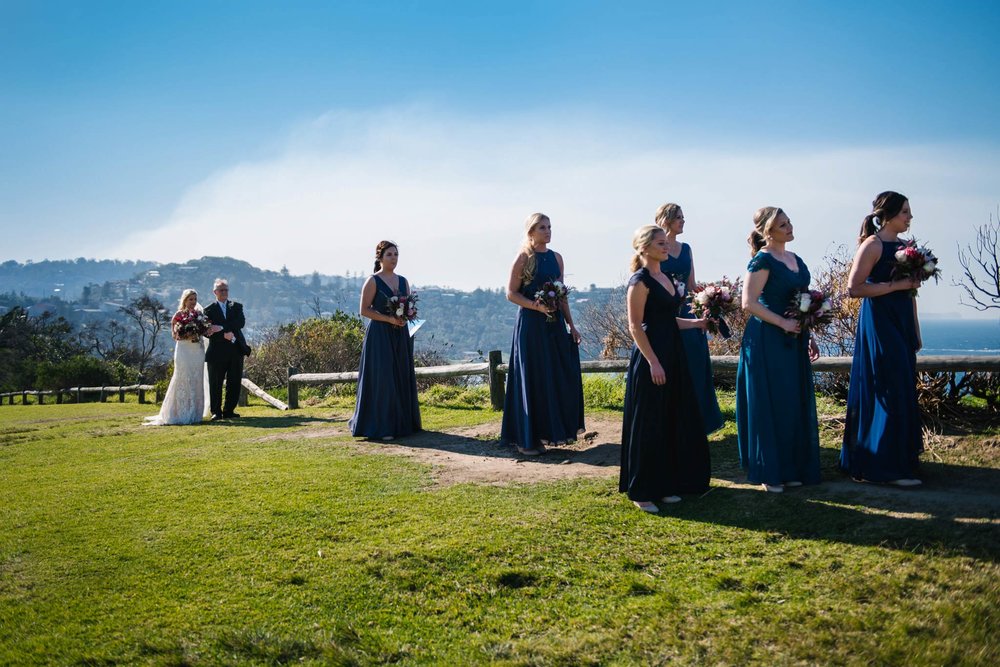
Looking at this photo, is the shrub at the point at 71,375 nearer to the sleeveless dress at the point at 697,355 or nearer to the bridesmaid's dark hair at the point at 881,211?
the sleeveless dress at the point at 697,355

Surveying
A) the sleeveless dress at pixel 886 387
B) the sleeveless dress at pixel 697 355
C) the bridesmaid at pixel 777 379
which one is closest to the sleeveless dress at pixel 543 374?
the sleeveless dress at pixel 697 355

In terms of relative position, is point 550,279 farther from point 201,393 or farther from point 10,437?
point 10,437

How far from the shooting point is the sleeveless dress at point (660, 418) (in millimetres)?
5242

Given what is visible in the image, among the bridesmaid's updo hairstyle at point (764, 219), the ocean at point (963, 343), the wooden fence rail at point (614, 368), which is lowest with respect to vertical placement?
the wooden fence rail at point (614, 368)

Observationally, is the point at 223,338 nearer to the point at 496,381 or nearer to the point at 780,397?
the point at 496,381

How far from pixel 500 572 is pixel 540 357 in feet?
12.0

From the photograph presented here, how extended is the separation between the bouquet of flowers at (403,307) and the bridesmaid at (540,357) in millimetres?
1741

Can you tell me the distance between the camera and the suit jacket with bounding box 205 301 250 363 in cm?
1216

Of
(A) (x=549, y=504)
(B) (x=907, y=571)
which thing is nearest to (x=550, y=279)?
(A) (x=549, y=504)

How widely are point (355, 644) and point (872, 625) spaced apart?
97.0 inches

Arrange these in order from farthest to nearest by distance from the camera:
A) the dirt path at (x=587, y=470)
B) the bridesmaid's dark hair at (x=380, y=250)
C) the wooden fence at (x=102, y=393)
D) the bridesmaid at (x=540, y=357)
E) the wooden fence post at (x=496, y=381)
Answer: the wooden fence at (x=102, y=393) < the wooden fence post at (x=496, y=381) < the bridesmaid's dark hair at (x=380, y=250) < the bridesmaid at (x=540, y=357) < the dirt path at (x=587, y=470)

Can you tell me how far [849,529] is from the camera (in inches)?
178

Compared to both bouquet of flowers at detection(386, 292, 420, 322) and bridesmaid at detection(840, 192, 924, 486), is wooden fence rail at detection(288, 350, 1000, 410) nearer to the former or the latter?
bridesmaid at detection(840, 192, 924, 486)

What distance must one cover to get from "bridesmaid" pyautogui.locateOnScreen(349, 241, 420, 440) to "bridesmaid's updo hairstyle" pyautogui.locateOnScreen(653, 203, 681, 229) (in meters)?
3.49
